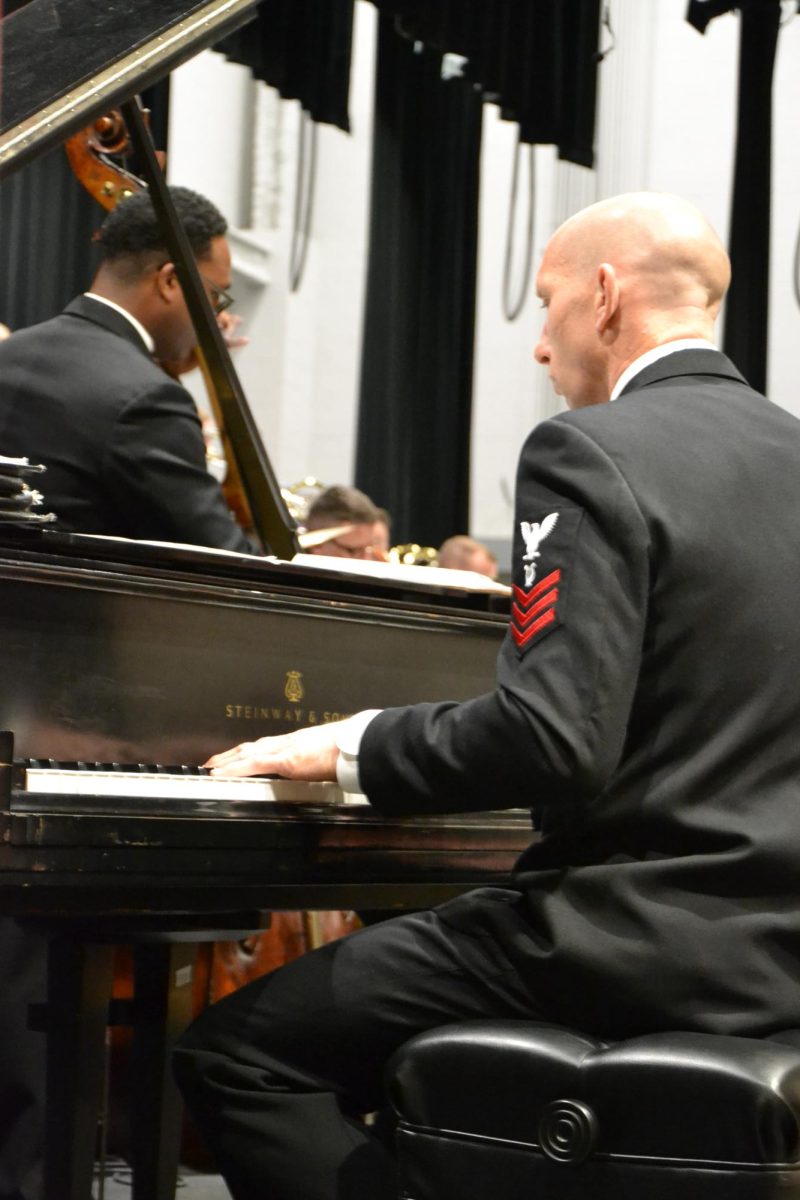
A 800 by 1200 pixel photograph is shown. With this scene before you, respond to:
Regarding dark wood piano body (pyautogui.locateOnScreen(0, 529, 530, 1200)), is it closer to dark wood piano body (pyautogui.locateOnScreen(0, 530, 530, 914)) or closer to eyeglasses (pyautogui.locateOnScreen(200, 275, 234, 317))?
dark wood piano body (pyautogui.locateOnScreen(0, 530, 530, 914))

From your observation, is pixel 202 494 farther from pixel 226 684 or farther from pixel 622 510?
pixel 622 510

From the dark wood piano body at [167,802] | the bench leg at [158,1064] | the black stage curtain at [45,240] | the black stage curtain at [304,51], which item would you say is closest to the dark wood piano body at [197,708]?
the dark wood piano body at [167,802]

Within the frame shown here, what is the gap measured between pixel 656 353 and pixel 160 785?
796mm

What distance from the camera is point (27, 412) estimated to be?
2951 millimetres

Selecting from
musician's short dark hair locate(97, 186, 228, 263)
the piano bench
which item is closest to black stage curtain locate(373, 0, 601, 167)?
musician's short dark hair locate(97, 186, 228, 263)

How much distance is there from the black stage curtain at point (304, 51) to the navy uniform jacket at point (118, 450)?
148 inches

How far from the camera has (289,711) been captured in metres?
2.52

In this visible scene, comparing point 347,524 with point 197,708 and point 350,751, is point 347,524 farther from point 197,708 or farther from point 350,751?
point 350,751

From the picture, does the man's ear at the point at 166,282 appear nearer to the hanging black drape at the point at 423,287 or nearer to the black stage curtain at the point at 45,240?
the black stage curtain at the point at 45,240

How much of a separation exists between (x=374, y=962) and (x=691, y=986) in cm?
36

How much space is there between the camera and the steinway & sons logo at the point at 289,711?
2.46m

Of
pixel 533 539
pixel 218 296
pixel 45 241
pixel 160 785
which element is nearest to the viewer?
pixel 533 539

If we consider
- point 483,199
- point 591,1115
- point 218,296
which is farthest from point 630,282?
point 483,199

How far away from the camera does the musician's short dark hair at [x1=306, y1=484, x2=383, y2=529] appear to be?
520 cm
